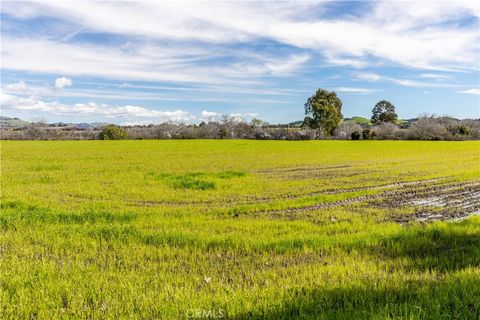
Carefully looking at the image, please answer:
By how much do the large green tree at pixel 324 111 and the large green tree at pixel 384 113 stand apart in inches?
917

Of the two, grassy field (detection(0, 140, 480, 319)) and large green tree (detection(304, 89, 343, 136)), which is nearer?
grassy field (detection(0, 140, 480, 319))

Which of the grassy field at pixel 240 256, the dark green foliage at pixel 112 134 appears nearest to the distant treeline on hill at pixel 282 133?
the dark green foliage at pixel 112 134

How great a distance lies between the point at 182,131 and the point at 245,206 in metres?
97.7

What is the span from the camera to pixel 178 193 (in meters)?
16.4

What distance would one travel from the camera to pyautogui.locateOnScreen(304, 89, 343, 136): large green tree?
10306 centimetres

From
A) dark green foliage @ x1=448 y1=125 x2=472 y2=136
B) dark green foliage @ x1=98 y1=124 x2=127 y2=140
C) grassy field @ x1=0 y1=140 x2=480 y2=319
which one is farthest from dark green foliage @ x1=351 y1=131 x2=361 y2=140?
grassy field @ x1=0 y1=140 x2=480 y2=319

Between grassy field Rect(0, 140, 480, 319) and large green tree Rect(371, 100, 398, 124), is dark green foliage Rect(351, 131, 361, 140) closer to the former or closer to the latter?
large green tree Rect(371, 100, 398, 124)

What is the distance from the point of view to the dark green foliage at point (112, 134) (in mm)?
96375

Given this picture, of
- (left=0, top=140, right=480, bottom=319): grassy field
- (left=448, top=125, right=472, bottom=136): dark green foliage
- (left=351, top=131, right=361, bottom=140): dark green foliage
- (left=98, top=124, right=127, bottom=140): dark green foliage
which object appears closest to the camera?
(left=0, top=140, right=480, bottom=319): grassy field

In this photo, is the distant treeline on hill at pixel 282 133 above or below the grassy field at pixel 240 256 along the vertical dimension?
above

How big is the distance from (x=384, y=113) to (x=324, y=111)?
102 ft

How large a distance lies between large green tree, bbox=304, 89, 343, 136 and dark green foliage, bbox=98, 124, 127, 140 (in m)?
49.4

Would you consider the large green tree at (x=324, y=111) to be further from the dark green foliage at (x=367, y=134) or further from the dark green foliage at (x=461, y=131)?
the dark green foliage at (x=461, y=131)

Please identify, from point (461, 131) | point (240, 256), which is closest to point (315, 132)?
point (461, 131)
